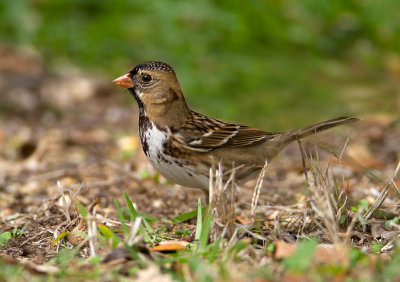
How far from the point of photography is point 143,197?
511 cm

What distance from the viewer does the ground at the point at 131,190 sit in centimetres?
310

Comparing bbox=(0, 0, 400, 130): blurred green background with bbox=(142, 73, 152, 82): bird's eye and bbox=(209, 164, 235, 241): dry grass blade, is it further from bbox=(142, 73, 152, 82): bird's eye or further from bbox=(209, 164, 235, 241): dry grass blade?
bbox=(209, 164, 235, 241): dry grass blade

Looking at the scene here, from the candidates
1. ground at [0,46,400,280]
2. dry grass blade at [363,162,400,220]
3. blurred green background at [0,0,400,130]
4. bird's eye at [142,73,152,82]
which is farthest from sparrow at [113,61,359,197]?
blurred green background at [0,0,400,130]

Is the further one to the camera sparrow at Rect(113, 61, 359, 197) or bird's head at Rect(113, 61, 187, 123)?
bird's head at Rect(113, 61, 187, 123)

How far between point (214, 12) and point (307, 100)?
1731mm

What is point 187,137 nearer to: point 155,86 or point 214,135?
point 214,135

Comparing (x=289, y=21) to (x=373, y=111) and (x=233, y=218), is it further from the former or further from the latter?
(x=233, y=218)

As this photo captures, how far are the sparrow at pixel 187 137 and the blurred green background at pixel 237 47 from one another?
124 inches

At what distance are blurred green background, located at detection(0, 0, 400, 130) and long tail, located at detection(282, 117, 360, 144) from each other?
125 inches

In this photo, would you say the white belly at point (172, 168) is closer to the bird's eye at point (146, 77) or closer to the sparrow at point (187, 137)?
the sparrow at point (187, 137)

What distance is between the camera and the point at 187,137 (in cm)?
431

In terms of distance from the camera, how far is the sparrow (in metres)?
4.19

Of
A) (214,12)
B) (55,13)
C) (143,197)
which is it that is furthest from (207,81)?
(143,197)

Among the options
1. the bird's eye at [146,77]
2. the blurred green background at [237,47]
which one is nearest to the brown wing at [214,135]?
the bird's eye at [146,77]
